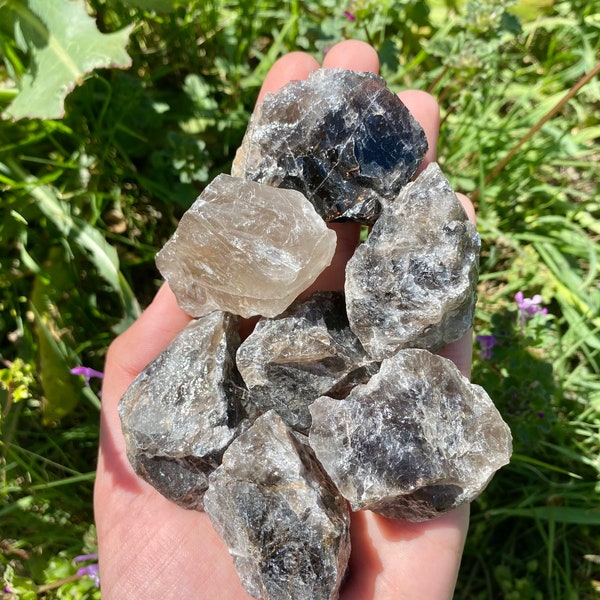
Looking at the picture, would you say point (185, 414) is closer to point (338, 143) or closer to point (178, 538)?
point (178, 538)

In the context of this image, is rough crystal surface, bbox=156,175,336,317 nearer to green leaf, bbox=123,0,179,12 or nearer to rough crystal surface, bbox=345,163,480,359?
rough crystal surface, bbox=345,163,480,359

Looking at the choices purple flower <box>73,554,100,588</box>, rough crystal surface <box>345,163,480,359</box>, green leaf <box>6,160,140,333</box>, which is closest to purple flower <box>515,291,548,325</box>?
rough crystal surface <box>345,163,480,359</box>

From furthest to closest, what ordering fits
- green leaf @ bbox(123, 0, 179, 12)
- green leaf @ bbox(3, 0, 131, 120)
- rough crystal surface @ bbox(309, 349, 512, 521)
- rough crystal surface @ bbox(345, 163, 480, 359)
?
green leaf @ bbox(123, 0, 179, 12) < green leaf @ bbox(3, 0, 131, 120) < rough crystal surface @ bbox(345, 163, 480, 359) < rough crystal surface @ bbox(309, 349, 512, 521)

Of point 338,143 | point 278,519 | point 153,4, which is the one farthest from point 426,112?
point 278,519

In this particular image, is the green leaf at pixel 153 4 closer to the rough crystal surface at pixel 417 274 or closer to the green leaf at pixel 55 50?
the green leaf at pixel 55 50

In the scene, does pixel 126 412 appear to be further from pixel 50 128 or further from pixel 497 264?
pixel 497 264

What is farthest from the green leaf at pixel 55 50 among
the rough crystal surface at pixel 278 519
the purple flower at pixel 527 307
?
the purple flower at pixel 527 307
